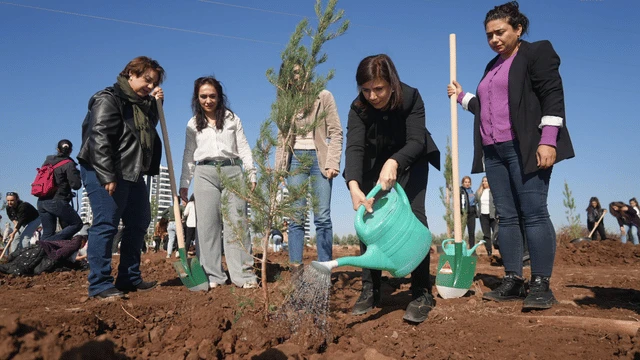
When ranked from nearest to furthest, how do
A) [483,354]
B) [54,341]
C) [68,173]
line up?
[54,341] < [483,354] < [68,173]

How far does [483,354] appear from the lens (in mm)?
2363

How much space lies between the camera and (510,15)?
319cm

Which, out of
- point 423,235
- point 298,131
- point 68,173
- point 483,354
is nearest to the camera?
point 483,354

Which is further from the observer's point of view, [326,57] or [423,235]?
[326,57]

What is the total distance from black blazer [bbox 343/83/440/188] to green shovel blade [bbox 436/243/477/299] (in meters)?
0.70

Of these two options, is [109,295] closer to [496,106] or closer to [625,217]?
[496,106]

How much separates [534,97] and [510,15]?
1.89 feet

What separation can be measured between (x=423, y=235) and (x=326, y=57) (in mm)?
1367

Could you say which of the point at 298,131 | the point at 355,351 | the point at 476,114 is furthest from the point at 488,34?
the point at 355,351

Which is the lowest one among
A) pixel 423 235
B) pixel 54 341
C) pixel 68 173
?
pixel 54 341

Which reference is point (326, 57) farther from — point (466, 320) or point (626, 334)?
point (626, 334)

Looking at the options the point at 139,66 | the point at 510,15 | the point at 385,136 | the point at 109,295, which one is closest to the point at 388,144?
the point at 385,136

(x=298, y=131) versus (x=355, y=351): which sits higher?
(x=298, y=131)

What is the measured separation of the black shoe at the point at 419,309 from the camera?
2.92m
